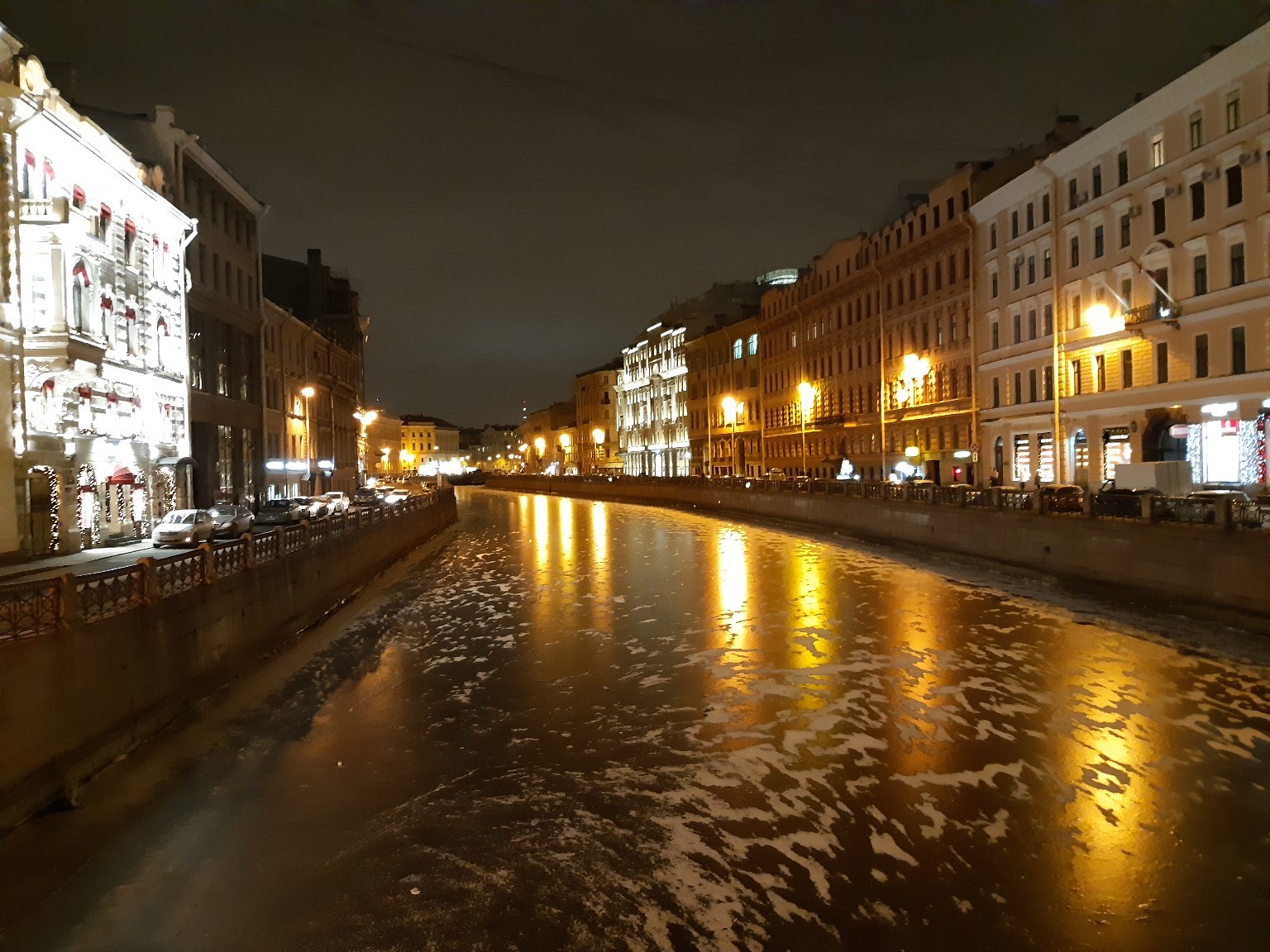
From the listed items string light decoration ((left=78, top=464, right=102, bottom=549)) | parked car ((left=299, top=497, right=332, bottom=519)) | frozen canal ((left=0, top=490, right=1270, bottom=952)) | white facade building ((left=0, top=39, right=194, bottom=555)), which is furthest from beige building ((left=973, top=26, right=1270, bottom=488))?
string light decoration ((left=78, top=464, right=102, bottom=549))

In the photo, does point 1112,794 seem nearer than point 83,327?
Yes

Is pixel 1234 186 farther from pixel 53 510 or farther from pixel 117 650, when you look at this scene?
pixel 53 510

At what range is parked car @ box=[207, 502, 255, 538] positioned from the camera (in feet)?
105

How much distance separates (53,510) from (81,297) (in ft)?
21.5

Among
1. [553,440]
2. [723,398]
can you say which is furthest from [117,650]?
[553,440]

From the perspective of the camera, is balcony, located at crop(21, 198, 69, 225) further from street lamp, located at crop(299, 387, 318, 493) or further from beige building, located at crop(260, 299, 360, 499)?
street lamp, located at crop(299, 387, 318, 493)

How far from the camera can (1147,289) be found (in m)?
35.4

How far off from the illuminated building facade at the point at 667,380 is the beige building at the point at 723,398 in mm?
2405

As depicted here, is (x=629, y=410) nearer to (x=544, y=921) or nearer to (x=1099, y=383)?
(x=1099, y=383)

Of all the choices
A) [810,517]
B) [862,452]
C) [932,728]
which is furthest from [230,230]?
[932,728]

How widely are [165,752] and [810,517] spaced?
126ft

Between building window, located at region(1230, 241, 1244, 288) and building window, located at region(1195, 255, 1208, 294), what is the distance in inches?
43.5

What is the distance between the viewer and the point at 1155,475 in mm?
26328

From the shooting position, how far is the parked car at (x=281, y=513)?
120 feet
